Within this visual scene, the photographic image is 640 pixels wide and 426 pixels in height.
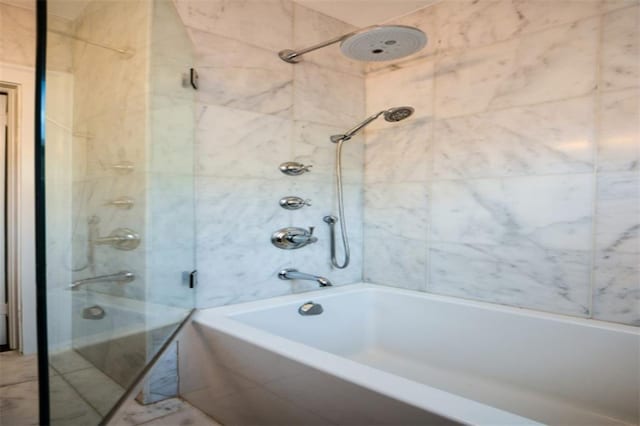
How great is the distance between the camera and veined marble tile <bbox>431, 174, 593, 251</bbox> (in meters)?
1.45

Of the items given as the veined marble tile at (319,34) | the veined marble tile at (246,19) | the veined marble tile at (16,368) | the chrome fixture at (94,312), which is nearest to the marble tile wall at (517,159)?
the veined marble tile at (319,34)

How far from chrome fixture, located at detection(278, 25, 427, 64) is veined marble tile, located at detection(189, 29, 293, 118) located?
1.48 feet

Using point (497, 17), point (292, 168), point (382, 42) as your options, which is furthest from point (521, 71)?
point (292, 168)

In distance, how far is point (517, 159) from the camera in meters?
1.60

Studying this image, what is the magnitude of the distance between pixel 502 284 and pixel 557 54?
99 centimetres

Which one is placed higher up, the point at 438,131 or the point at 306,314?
the point at 438,131

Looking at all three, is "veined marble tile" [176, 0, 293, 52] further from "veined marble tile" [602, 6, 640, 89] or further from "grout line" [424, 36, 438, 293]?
"veined marble tile" [602, 6, 640, 89]

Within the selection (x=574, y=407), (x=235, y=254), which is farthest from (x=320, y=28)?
(x=574, y=407)

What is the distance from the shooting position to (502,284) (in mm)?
1646

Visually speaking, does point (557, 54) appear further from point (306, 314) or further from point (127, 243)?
point (127, 243)

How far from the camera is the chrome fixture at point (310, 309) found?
5.74 feet

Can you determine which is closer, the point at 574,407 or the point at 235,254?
the point at 574,407

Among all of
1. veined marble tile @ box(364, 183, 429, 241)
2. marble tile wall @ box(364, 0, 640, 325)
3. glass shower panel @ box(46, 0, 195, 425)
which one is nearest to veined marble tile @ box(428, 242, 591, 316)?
marble tile wall @ box(364, 0, 640, 325)

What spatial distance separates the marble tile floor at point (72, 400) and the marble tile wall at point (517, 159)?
1214 millimetres
